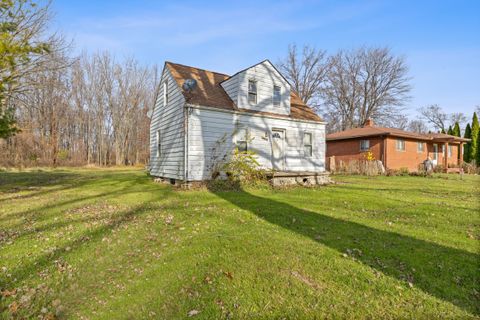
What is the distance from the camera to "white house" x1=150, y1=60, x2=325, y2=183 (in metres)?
12.0

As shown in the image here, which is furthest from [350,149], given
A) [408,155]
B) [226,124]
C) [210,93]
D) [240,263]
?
[240,263]

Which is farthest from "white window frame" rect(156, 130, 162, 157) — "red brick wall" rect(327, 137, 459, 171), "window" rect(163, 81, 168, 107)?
"red brick wall" rect(327, 137, 459, 171)

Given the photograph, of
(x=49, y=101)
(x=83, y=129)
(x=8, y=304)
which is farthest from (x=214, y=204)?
(x=83, y=129)

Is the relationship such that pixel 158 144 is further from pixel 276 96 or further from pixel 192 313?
pixel 192 313

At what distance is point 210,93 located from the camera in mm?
13258

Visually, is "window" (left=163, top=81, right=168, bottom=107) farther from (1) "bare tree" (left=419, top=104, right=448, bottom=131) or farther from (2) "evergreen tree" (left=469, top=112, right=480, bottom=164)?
(1) "bare tree" (left=419, top=104, right=448, bottom=131)

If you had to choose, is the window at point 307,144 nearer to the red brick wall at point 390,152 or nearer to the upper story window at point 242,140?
the upper story window at point 242,140

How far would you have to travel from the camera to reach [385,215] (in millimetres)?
7051

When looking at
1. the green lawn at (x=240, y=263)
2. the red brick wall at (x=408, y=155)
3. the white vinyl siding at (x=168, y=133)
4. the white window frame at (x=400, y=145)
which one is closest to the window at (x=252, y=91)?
the white vinyl siding at (x=168, y=133)

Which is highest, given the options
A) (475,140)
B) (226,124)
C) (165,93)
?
(165,93)

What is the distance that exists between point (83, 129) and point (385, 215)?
39425 millimetres

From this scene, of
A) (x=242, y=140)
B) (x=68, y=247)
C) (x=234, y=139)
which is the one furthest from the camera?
(x=242, y=140)

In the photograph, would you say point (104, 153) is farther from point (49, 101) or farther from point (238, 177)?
point (238, 177)

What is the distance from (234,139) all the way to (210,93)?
266 centimetres
